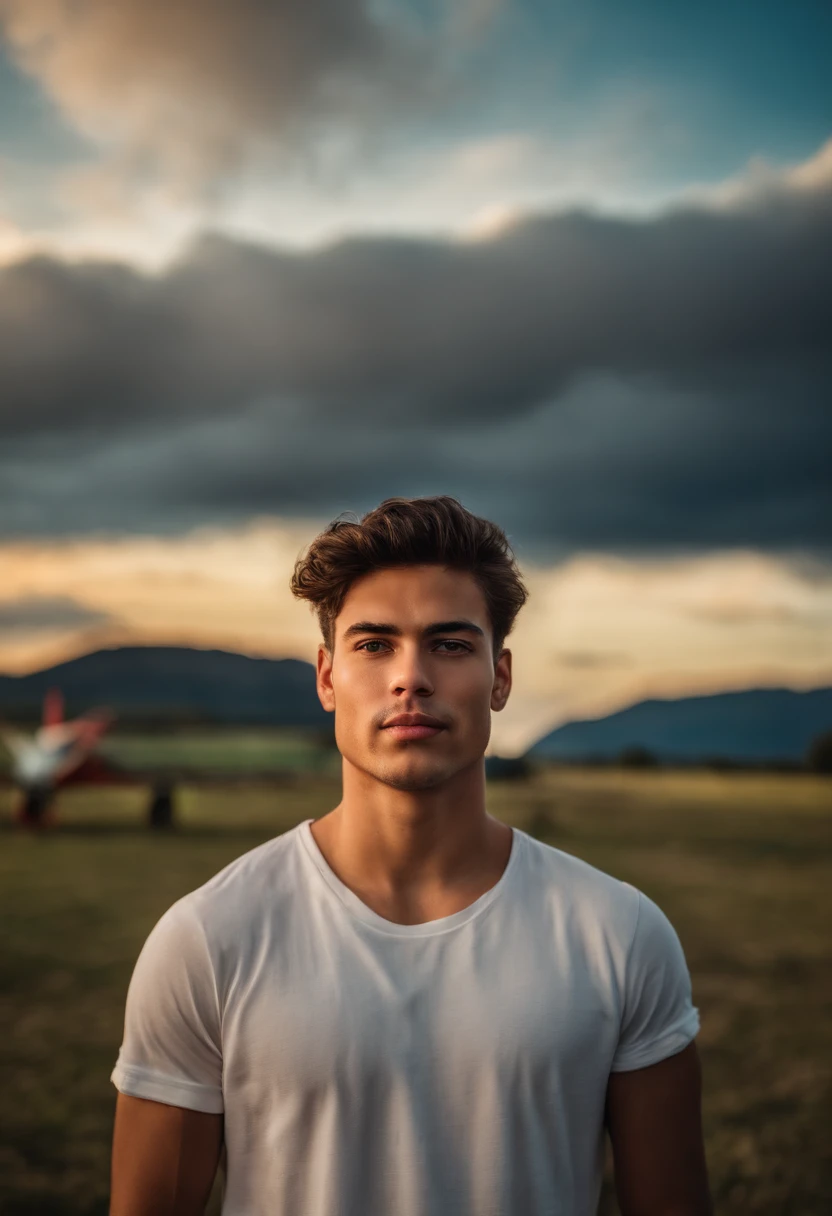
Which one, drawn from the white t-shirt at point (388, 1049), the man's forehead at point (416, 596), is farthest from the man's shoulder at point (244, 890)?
the man's forehead at point (416, 596)

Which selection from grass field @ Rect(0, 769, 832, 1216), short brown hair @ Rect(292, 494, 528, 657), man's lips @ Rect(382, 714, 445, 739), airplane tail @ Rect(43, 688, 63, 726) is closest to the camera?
man's lips @ Rect(382, 714, 445, 739)

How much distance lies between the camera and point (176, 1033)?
1.57m

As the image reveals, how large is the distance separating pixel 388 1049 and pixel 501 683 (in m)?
→ 0.70

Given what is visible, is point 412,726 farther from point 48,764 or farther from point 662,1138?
point 48,764

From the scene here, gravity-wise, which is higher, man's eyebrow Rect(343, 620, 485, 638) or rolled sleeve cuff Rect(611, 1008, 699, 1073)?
man's eyebrow Rect(343, 620, 485, 638)

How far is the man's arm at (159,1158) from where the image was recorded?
1562mm

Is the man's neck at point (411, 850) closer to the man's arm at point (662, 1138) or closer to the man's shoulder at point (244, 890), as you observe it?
the man's shoulder at point (244, 890)

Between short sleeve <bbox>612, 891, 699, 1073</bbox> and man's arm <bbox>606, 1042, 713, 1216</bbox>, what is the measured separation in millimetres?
27

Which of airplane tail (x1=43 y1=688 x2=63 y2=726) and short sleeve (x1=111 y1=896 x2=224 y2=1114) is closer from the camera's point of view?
short sleeve (x1=111 y1=896 x2=224 y2=1114)

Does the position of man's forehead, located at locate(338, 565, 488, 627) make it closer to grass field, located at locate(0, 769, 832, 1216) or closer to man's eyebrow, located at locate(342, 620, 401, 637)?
man's eyebrow, located at locate(342, 620, 401, 637)

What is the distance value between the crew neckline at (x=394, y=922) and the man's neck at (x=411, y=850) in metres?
0.02

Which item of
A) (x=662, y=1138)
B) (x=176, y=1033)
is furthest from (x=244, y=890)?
(x=662, y=1138)

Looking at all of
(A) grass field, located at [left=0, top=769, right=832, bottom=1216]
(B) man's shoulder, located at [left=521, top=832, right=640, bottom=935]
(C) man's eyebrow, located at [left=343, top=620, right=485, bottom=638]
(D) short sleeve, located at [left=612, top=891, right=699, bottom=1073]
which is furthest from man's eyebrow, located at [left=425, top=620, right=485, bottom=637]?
(A) grass field, located at [left=0, top=769, right=832, bottom=1216]

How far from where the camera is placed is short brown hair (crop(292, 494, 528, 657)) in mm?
1803
